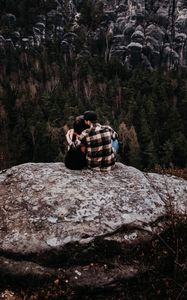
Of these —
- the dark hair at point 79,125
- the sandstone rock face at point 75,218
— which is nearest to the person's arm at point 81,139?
the dark hair at point 79,125

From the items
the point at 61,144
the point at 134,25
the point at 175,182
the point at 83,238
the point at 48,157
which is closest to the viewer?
the point at 83,238

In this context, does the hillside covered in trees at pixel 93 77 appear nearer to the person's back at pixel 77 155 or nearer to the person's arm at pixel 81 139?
the person's back at pixel 77 155

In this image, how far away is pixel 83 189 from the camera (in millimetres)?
7871

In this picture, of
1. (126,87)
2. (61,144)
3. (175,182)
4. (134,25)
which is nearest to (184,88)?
(126,87)

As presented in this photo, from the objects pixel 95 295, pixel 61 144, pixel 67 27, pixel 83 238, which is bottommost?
pixel 61 144

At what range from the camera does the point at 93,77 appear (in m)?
140

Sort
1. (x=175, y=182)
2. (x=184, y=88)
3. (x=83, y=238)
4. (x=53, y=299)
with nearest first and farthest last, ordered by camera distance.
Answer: (x=53, y=299)
(x=83, y=238)
(x=175, y=182)
(x=184, y=88)

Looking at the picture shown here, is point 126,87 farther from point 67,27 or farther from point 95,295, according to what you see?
point 95,295

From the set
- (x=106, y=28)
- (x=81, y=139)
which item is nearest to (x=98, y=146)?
(x=81, y=139)

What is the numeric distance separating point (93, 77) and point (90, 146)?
441 feet

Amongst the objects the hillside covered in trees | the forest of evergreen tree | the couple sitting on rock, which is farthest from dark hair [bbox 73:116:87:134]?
the hillside covered in trees

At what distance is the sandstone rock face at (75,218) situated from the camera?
653 cm

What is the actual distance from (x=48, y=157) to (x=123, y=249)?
77.8 metres

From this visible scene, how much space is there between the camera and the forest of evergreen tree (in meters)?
83.4
